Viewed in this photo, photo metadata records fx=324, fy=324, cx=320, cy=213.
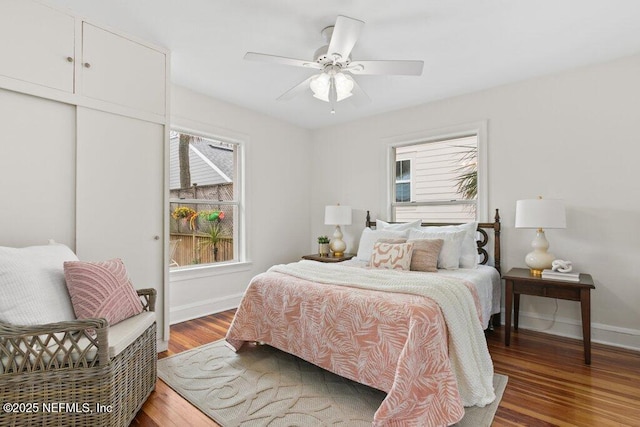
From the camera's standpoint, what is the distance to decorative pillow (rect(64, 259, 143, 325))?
1795 millimetres

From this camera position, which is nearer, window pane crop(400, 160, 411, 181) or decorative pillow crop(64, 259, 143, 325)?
decorative pillow crop(64, 259, 143, 325)

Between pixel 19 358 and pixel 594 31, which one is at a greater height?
pixel 594 31

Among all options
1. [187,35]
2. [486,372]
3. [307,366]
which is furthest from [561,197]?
[187,35]

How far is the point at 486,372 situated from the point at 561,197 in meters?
2.04

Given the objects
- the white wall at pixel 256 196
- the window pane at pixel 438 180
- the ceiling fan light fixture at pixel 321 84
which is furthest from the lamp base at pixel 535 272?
the white wall at pixel 256 196

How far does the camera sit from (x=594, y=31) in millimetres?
2457

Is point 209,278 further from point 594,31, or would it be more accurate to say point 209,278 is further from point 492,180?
point 594,31

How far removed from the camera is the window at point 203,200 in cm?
372

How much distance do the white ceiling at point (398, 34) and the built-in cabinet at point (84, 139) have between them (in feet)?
0.83

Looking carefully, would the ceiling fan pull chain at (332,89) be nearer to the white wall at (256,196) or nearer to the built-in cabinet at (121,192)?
the built-in cabinet at (121,192)

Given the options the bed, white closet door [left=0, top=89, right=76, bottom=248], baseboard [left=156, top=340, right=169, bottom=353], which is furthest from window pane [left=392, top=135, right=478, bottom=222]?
white closet door [left=0, top=89, right=76, bottom=248]

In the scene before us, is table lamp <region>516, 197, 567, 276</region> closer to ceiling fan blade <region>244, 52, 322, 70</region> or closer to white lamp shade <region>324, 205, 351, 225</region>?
white lamp shade <region>324, 205, 351, 225</region>

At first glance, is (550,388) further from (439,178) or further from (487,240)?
(439,178)

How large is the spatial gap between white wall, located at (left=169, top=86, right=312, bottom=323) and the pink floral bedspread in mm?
1297
